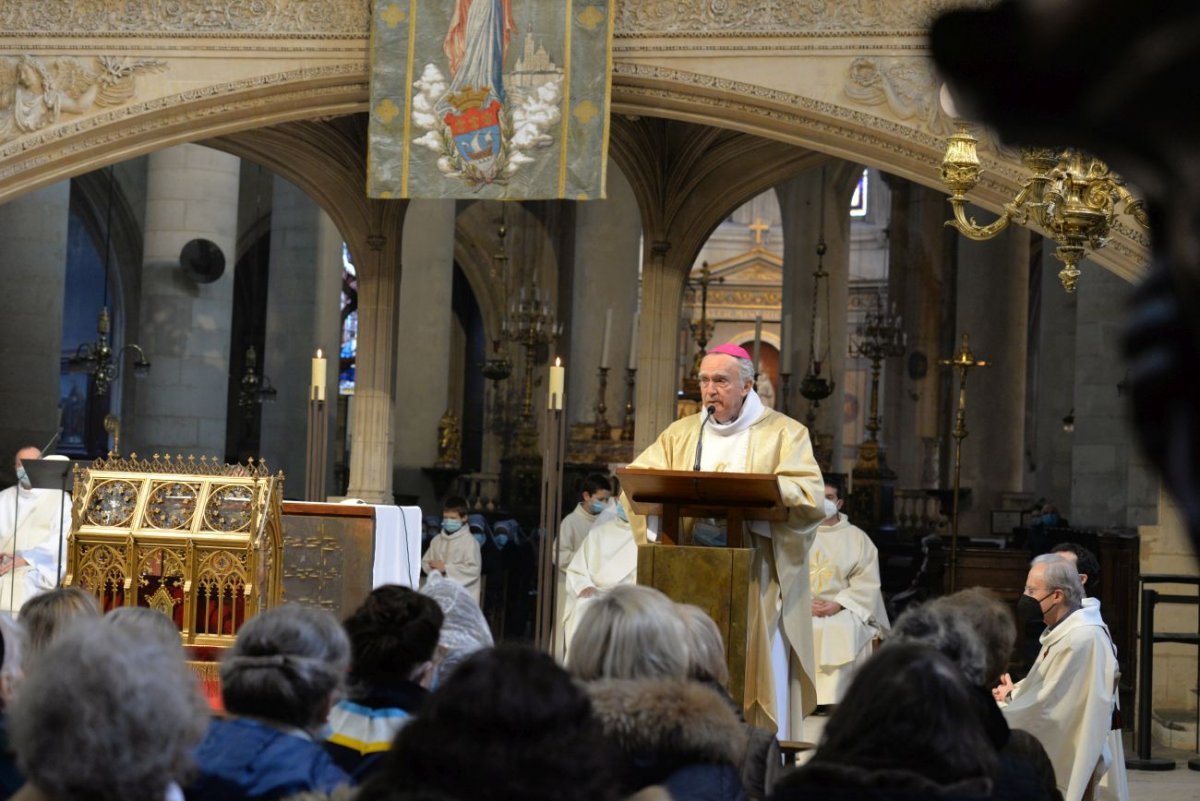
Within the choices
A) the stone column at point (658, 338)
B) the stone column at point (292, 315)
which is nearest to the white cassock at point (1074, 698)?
the stone column at point (658, 338)

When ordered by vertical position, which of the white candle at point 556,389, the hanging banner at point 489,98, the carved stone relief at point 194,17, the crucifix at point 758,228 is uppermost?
the crucifix at point 758,228

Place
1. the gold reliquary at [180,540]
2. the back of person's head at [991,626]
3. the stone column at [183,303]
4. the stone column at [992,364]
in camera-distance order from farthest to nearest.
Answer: the stone column at [992,364]
the stone column at [183,303]
the gold reliquary at [180,540]
the back of person's head at [991,626]

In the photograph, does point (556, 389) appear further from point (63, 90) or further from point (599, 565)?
point (63, 90)

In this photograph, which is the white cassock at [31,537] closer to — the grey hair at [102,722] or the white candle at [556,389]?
the white candle at [556,389]

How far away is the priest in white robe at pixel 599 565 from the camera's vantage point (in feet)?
29.5

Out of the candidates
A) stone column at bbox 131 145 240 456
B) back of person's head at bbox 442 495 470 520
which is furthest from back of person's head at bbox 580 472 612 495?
stone column at bbox 131 145 240 456

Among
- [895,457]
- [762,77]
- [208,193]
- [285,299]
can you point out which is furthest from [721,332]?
[762,77]

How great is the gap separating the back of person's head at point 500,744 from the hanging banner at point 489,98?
8815 millimetres

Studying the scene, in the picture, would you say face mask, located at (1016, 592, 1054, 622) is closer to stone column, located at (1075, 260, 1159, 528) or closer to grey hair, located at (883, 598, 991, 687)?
grey hair, located at (883, 598, 991, 687)

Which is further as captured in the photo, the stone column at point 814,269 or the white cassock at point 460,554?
the stone column at point 814,269

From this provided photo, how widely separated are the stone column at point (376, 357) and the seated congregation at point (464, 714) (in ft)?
32.0

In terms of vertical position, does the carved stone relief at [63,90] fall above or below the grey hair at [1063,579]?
above

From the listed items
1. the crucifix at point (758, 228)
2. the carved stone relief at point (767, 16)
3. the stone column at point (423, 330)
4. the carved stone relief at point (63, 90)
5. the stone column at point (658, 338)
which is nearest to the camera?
the carved stone relief at point (767, 16)

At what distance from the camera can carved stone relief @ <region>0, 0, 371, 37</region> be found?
1142 cm
